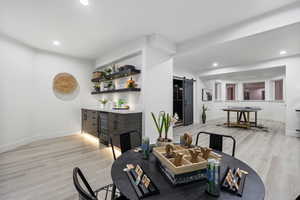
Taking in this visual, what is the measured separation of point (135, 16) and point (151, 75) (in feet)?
4.30

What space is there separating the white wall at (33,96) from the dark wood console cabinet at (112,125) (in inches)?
34.7

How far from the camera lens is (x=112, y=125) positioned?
3357 mm

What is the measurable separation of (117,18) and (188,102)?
199 inches

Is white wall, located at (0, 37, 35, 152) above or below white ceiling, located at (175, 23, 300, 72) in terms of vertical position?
below

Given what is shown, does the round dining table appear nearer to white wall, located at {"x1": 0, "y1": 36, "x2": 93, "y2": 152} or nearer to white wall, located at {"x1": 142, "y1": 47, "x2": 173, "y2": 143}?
white wall, located at {"x1": 142, "y1": 47, "x2": 173, "y2": 143}

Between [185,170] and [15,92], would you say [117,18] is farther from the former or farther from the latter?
[15,92]

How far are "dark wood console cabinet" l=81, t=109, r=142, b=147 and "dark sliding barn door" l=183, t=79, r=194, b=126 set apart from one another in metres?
3.69

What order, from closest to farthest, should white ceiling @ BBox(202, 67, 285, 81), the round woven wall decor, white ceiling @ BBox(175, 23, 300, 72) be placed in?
1. white ceiling @ BBox(175, 23, 300, 72)
2. the round woven wall decor
3. white ceiling @ BBox(202, 67, 285, 81)

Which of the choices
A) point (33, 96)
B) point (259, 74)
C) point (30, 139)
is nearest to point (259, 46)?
point (259, 74)

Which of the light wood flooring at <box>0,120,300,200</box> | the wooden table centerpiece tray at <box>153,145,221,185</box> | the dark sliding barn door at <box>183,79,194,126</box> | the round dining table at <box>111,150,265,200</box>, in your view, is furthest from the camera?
the dark sliding barn door at <box>183,79,194,126</box>

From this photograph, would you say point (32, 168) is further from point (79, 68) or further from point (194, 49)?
point (194, 49)

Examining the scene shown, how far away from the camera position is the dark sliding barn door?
21.3ft

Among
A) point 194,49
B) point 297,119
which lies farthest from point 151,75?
point 297,119

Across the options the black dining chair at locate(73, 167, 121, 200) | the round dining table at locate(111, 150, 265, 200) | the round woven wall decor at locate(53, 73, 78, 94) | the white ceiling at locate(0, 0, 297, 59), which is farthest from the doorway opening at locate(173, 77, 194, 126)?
the black dining chair at locate(73, 167, 121, 200)
